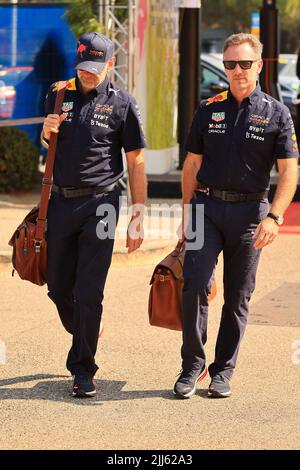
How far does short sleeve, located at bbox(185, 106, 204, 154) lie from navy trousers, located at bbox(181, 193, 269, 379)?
0.24 metres

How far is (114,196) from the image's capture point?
6.81 metres

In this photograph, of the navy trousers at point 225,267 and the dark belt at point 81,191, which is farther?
the dark belt at point 81,191

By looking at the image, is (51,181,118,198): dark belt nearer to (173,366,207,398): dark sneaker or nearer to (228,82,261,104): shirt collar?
(228,82,261,104): shirt collar

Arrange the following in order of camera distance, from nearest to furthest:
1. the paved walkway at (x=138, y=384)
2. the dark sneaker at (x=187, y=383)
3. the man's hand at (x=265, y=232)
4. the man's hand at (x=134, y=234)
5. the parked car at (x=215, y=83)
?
the paved walkway at (x=138, y=384), the man's hand at (x=265, y=232), the dark sneaker at (x=187, y=383), the man's hand at (x=134, y=234), the parked car at (x=215, y=83)

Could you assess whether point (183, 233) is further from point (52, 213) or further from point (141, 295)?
point (141, 295)

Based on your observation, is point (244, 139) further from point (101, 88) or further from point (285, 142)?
point (101, 88)

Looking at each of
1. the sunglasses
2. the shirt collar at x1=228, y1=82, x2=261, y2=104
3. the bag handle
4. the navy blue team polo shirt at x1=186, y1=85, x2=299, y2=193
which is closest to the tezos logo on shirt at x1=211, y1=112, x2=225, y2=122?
the navy blue team polo shirt at x1=186, y1=85, x2=299, y2=193

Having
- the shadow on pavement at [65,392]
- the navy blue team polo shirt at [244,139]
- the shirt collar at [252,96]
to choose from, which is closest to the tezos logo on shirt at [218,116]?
the navy blue team polo shirt at [244,139]

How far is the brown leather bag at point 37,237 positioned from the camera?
6.75 m

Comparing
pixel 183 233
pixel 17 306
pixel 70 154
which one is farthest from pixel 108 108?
pixel 17 306

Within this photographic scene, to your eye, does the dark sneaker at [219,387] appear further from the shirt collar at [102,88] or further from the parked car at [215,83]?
the parked car at [215,83]

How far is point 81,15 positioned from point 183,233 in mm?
9063

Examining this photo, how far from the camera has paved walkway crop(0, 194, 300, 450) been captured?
19.7 feet

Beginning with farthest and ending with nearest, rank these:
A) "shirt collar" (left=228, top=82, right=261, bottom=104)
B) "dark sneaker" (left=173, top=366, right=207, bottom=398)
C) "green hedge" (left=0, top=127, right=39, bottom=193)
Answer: "green hedge" (left=0, top=127, right=39, bottom=193) < "dark sneaker" (left=173, top=366, right=207, bottom=398) < "shirt collar" (left=228, top=82, right=261, bottom=104)
